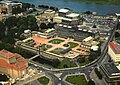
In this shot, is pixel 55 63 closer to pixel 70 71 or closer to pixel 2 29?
pixel 70 71

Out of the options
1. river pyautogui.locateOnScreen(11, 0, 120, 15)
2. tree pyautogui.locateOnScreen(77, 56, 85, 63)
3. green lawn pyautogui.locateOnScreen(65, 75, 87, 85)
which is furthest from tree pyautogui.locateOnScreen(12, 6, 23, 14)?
green lawn pyautogui.locateOnScreen(65, 75, 87, 85)

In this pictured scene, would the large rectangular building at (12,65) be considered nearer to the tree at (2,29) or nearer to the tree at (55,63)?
the tree at (55,63)

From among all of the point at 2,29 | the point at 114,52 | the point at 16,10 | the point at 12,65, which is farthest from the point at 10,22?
the point at 114,52

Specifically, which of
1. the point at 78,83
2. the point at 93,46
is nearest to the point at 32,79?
the point at 78,83

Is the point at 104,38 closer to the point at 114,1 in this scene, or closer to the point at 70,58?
the point at 70,58

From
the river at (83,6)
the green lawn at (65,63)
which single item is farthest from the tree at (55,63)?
the river at (83,6)
